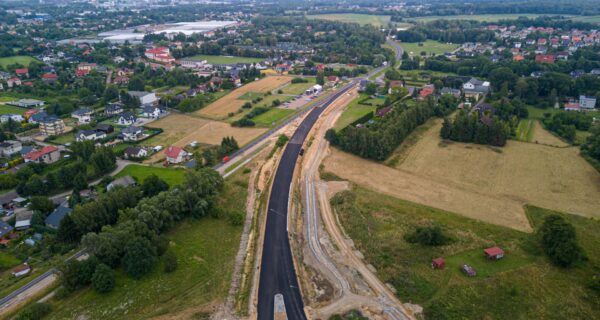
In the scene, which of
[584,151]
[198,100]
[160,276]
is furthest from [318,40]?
[160,276]

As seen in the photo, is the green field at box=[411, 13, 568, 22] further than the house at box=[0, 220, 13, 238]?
Yes

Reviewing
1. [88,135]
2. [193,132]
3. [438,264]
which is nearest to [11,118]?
[88,135]

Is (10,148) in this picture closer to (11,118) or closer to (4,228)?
(11,118)

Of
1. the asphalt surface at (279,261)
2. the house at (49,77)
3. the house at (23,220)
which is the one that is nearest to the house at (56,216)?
the house at (23,220)

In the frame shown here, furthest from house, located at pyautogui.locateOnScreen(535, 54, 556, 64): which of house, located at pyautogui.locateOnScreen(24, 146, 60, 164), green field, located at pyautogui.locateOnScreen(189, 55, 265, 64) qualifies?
house, located at pyautogui.locateOnScreen(24, 146, 60, 164)

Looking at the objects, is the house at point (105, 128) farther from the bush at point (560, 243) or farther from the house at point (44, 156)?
the bush at point (560, 243)

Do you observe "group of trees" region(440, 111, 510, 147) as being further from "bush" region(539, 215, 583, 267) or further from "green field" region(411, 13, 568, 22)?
"green field" region(411, 13, 568, 22)

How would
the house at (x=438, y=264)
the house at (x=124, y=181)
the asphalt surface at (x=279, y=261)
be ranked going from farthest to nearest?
the house at (x=124, y=181), the house at (x=438, y=264), the asphalt surface at (x=279, y=261)
